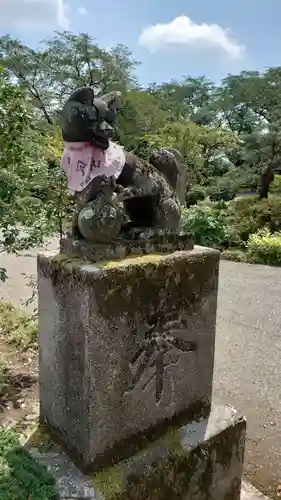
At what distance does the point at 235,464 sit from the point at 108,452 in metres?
0.80

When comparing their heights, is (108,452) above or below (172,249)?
below

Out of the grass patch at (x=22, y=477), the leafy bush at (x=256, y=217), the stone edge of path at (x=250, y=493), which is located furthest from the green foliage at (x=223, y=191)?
the grass patch at (x=22, y=477)

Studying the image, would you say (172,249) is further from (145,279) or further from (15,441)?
(15,441)

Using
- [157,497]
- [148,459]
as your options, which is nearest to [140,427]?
[148,459]

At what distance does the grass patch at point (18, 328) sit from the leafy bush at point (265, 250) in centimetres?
551

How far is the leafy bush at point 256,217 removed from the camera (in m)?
10.3

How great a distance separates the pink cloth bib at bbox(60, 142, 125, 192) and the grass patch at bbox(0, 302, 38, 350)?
8.55ft

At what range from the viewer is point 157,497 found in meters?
1.91

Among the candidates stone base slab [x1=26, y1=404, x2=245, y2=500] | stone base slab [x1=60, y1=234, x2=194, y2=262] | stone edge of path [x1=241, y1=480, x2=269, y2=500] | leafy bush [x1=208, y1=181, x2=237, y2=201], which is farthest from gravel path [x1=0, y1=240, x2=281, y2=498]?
Result: leafy bush [x1=208, y1=181, x2=237, y2=201]

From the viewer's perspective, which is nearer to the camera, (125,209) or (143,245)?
(143,245)

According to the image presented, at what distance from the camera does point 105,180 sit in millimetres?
1754

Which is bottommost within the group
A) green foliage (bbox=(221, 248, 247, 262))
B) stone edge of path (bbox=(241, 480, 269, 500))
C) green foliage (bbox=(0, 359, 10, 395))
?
stone edge of path (bbox=(241, 480, 269, 500))

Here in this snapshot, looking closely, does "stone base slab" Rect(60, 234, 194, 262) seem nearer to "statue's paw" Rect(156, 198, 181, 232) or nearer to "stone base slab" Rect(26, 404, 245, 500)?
"statue's paw" Rect(156, 198, 181, 232)

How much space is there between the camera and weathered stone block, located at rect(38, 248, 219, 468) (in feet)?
5.57
